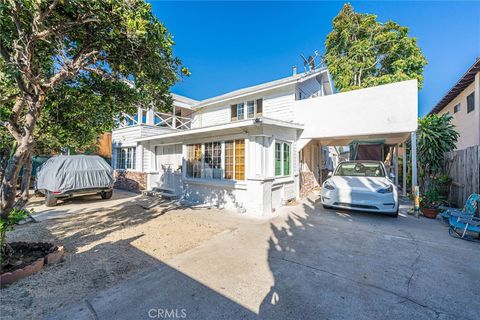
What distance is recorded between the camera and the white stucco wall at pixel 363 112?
276 inches

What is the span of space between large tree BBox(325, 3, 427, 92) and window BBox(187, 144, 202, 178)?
46.1ft

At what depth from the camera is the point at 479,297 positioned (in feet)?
8.65

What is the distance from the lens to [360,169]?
7348 millimetres

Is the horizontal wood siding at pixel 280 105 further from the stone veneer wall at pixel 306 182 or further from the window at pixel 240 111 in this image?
the stone veneer wall at pixel 306 182

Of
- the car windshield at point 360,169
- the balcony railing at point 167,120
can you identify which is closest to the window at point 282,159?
the car windshield at point 360,169

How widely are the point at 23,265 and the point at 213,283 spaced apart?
3.09 meters

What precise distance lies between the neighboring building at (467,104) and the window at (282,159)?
960 cm

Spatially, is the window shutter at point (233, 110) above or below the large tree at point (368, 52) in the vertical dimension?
below

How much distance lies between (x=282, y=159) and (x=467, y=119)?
12.2m

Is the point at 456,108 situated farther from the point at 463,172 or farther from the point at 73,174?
the point at 73,174

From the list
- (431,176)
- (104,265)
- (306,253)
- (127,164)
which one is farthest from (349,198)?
(127,164)

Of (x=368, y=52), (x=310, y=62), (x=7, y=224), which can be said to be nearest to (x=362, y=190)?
(x=310, y=62)

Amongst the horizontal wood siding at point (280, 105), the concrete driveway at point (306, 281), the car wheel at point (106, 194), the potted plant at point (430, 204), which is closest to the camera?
the concrete driveway at point (306, 281)

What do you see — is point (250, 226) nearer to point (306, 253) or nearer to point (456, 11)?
point (306, 253)
